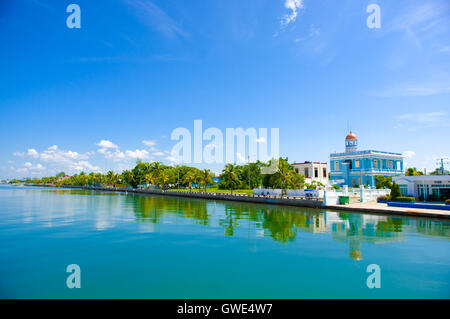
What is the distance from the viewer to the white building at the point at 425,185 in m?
37.1

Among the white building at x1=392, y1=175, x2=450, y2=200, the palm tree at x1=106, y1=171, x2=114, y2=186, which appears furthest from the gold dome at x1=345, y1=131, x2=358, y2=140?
the palm tree at x1=106, y1=171, x2=114, y2=186

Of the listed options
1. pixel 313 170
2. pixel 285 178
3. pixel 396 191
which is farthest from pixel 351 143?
pixel 396 191

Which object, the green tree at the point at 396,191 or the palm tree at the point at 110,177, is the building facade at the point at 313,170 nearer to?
the green tree at the point at 396,191

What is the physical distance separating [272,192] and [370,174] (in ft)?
84.6

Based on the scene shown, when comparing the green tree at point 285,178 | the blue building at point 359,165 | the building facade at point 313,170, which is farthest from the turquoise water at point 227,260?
the building facade at point 313,170

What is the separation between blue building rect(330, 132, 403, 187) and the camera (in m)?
64.7

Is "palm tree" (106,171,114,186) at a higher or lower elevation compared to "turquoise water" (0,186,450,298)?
higher

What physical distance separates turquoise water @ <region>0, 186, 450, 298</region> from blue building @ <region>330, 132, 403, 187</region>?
40.9m

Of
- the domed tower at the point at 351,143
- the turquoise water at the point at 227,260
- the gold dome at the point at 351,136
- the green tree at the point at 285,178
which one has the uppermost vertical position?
the gold dome at the point at 351,136

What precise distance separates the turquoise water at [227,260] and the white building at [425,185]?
14739 mm

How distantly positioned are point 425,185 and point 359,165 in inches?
1085

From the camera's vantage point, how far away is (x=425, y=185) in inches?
1544

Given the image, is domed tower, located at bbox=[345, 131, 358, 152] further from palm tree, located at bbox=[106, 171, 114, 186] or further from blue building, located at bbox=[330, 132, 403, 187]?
palm tree, located at bbox=[106, 171, 114, 186]
